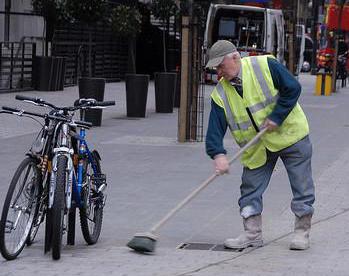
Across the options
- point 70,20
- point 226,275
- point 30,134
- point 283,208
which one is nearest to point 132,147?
point 30,134

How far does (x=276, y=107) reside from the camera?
726 cm

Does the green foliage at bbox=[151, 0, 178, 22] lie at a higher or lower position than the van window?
higher

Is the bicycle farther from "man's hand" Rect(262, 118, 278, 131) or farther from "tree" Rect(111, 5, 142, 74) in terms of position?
"tree" Rect(111, 5, 142, 74)

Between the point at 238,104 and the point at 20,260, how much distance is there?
1.94m

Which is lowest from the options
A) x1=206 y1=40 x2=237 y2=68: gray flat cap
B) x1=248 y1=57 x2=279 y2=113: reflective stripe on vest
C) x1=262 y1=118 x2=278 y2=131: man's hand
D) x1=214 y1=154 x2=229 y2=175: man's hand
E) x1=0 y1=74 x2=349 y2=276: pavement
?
x1=0 y1=74 x2=349 y2=276: pavement

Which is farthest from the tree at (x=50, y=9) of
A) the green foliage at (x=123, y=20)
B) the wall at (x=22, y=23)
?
the green foliage at (x=123, y=20)

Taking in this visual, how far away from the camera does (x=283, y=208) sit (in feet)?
A: 30.7

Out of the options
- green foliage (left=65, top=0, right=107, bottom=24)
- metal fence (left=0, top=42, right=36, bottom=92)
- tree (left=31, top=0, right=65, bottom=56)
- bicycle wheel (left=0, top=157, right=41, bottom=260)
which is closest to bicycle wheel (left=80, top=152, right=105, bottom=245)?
bicycle wheel (left=0, top=157, right=41, bottom=260)

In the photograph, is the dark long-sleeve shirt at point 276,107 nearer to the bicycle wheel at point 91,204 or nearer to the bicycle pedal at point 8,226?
the bicycle wheel at point 91,204

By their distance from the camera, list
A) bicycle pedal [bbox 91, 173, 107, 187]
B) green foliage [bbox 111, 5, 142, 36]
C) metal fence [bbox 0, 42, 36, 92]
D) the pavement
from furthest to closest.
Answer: green foliage [bbox 111, 5, 142, 36]
metal fence [bbox 0, 42, 36, 92]
bicycle pedal [bbox 91, 173, 107, 187]
the pavement

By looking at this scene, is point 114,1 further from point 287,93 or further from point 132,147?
point 287,93

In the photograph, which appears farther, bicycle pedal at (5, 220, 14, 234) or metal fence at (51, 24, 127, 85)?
metal fence at (51, 24, 127, 85)

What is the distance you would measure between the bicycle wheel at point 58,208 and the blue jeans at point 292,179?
4.83 ft

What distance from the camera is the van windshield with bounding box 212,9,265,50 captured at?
109 feet
